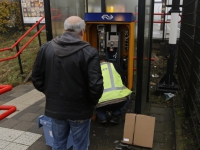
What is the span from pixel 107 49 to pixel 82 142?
209 cm

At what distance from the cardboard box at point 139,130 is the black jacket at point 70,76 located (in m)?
0.96

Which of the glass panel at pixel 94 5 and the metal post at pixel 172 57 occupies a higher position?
the glass panel at pixel 94 5

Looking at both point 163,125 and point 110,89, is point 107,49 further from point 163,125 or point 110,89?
point 163,125

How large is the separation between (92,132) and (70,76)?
5.20ft

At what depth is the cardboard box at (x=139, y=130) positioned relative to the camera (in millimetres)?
2891

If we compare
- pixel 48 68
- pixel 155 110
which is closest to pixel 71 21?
pixel 48 68

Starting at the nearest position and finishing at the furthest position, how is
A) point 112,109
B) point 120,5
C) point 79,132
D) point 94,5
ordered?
point 79,132, point 112,109, point 120,5, point 94,5

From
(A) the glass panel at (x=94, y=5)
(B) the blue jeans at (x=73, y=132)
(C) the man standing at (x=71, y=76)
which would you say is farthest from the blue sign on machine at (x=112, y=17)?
(B) the blue jeans at (x=73, y=132)

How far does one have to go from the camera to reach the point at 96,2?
4.62 meters

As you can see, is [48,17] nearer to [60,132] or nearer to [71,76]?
[71,76]

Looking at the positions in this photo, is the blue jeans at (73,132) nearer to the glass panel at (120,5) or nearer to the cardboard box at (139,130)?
the cardboard box at (139,130)

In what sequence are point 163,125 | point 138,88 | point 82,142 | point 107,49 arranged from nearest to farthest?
point 82,142 < point 138,88 < point 163,125 < point 107,49

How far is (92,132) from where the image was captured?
3322 mm

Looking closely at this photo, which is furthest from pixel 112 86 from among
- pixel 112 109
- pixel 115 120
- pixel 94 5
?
pixel 94 5
